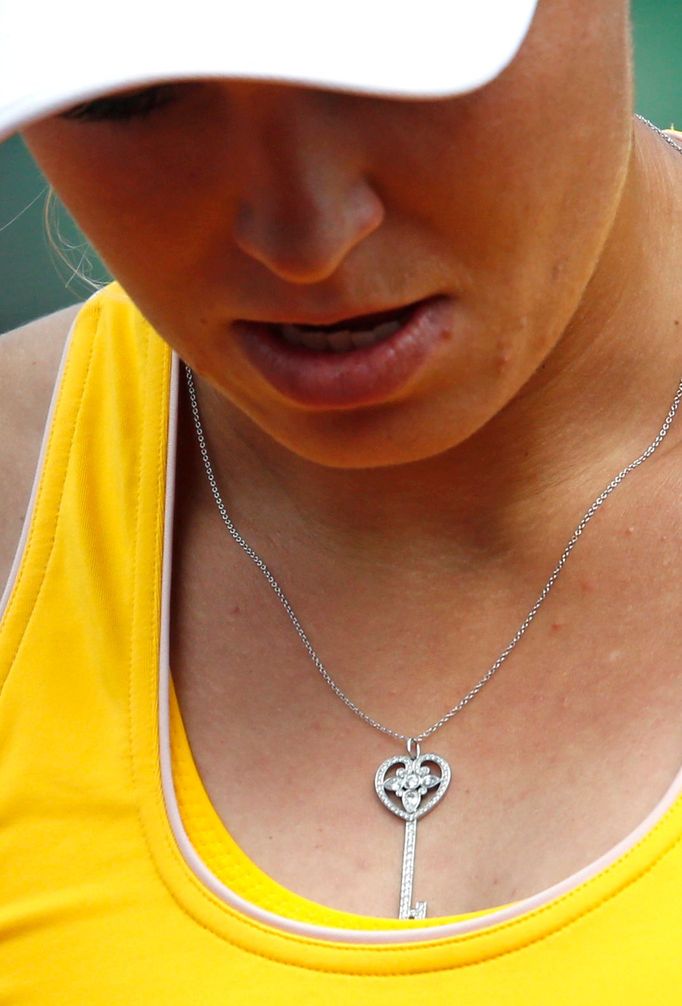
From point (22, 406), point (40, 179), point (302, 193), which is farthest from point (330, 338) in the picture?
point (40, 179)

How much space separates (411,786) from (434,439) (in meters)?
0.27

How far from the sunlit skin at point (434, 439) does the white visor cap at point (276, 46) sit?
0.20 feet

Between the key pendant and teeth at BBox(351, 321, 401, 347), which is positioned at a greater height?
teeth at BBox(351, 321, 401, 347)

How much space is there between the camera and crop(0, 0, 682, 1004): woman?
26.0 inches

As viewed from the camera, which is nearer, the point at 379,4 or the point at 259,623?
the point at 379,4

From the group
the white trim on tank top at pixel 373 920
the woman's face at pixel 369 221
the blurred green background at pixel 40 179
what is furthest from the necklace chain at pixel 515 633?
the blurred green background at pixel 40 179

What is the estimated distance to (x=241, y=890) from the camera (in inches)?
33.3

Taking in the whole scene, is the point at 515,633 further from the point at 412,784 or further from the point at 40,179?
the point at 40,179

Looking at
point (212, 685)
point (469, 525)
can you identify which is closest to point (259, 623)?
point (212, 685)

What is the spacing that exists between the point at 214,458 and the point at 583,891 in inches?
19.5

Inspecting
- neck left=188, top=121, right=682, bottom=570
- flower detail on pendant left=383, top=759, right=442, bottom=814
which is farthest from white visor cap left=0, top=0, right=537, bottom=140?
flower detail on pendant left=383, top=759, right=442, bottom=814

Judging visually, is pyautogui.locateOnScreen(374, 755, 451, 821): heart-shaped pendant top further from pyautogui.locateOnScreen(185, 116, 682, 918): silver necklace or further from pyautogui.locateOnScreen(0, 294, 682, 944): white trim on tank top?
pyautogui.locateOnScreen(0, 294, 682, 944): white trim on tank top

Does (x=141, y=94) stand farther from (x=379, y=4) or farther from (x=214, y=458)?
(x=214, y=458)

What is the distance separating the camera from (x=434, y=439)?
76cm
